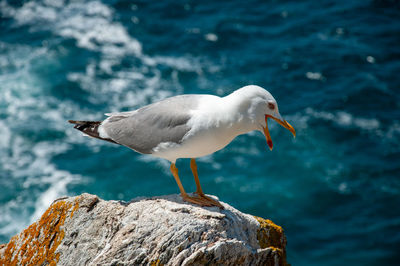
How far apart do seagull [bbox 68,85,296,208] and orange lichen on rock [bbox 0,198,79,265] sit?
4.07 feet

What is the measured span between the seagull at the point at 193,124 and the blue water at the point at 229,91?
775 centimetres

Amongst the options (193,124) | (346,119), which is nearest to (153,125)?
(193,124)

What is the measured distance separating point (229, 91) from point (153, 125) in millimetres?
10744

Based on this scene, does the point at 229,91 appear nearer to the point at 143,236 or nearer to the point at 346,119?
the point at 346,119

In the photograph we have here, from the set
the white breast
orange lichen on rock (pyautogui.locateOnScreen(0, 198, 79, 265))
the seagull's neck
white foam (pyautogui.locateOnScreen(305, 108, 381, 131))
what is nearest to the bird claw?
the white breast

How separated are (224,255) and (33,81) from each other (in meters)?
14.3

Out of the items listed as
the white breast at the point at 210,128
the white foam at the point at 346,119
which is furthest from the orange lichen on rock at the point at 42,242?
the white foam at the point at 346,119

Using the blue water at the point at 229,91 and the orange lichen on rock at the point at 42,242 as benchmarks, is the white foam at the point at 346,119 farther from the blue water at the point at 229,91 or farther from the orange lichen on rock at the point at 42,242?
the orange lichen on rock at the point at 42,242

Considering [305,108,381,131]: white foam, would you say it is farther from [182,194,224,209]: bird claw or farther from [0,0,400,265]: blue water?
[182,194,224,209]: bird claw

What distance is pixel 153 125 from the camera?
272 inches

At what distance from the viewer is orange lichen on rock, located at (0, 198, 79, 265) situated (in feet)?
19.9

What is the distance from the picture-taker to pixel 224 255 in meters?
5.74

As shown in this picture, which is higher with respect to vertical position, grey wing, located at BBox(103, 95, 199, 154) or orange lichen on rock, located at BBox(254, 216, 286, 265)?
grey wing, located at BBox(103, 95, 199, 154)

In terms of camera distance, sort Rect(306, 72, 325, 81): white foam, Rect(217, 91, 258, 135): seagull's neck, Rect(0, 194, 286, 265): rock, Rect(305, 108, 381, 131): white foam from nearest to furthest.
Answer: Rect(0, 194, 286, 265): rock, Rect(217, 91, 258, 135): seagull's neck, Rect(305, 108, 381, 131): white foam, Rect(306, 72, 325, 81): white foam
